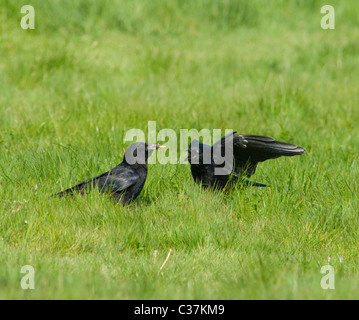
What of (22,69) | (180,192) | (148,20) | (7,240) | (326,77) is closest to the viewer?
(7,240)

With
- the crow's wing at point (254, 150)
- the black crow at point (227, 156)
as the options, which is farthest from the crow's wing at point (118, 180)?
the crow's wing at point (254, 150)

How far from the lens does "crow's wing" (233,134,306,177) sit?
181 inches

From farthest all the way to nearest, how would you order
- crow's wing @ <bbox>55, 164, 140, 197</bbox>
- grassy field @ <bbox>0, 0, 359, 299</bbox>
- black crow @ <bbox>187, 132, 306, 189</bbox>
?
black crow @ <bbox>187, 132, 306, 189</bbox>
crow's wing @ <bbox>55, 164, 140, 197</bbox>
grassy field @ <bbox>0, 0, 359, 299</bbox>

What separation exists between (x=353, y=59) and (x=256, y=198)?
18.3ft

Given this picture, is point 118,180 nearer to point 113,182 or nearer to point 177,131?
point 113,182

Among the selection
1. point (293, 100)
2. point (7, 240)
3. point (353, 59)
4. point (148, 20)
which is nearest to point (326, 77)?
point (353, 59)

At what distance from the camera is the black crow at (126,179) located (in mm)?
4539

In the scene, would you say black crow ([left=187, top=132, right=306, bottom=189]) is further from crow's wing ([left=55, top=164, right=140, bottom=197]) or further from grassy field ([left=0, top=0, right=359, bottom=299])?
crow's wing ([left=55, top=164, right=140, bottom=197])

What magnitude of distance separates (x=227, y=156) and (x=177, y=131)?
1434 mm

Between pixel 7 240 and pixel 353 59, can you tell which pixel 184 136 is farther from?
pixel 353 59

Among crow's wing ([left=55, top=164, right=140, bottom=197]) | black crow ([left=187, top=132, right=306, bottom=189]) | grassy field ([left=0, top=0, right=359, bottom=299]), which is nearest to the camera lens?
grassy field ([left=0, top=0, right=359, bottom=299])

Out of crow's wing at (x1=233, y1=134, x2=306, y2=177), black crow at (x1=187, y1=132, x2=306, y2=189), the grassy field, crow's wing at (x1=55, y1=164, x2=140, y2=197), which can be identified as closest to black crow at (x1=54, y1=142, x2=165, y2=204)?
crow's wing at (x1=55, y1=164, x2=140, y2=197)

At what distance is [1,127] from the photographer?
6223mm

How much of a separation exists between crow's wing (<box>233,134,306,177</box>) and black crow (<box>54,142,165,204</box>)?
72cm
